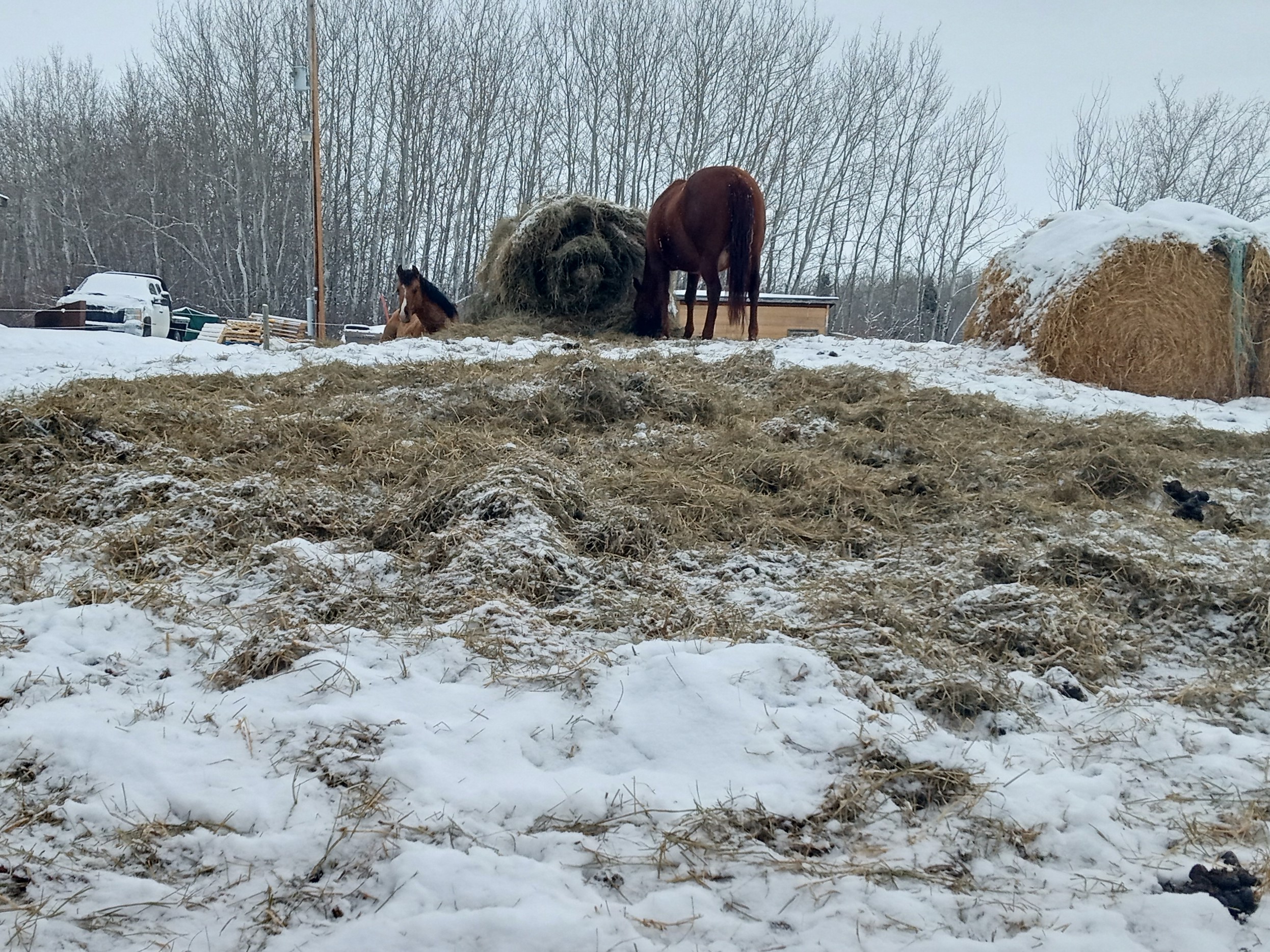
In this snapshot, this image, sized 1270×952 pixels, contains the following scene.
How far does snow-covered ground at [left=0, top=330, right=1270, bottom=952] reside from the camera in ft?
4.40

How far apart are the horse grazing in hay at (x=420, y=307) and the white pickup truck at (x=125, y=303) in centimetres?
775

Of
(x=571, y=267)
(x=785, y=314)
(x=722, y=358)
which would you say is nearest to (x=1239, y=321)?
(x=722, y=358)

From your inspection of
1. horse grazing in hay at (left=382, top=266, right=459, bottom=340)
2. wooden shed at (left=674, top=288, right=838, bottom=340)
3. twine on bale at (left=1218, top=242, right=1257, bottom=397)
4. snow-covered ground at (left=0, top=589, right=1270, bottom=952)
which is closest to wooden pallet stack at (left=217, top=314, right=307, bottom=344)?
horse grazing in hay at (left=382, top=266, right=459, bottom=340)

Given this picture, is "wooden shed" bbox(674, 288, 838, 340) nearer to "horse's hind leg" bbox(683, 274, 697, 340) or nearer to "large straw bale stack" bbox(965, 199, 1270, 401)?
"horse's hind leg" bbox(683, 274, 697, 340)

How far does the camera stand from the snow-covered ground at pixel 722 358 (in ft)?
18.6

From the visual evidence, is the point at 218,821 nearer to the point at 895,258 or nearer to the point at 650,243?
the point at 650,243

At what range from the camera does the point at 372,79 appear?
1166 inches

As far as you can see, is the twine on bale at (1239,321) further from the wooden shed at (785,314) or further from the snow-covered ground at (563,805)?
the snow-covered ground at (563,805)

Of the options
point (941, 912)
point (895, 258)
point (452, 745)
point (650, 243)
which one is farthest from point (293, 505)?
point (895, 258)

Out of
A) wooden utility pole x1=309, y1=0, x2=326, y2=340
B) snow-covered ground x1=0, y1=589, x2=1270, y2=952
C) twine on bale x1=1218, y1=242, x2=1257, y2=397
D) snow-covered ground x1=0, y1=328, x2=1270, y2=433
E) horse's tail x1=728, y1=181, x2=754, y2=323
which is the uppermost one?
wooden utility pole x1=309, y1=0, x2=326, y2=340

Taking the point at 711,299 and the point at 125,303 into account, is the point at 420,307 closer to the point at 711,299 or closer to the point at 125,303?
the point at 711,299

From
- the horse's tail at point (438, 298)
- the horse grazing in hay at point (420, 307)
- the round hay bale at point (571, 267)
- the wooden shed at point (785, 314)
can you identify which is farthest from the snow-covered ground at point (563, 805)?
the wooden shed at point (785, 314)

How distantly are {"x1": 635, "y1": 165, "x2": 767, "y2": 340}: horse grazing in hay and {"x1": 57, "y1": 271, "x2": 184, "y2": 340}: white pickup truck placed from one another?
11469 mm

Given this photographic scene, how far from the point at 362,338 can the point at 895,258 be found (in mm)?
22307
